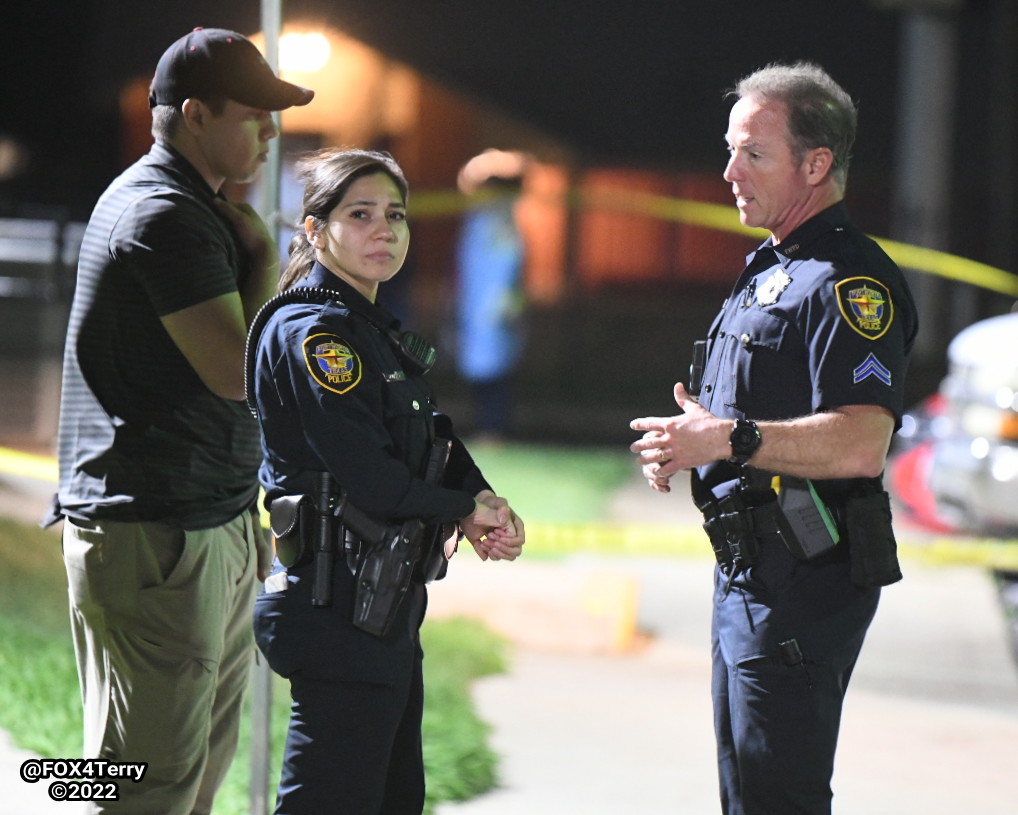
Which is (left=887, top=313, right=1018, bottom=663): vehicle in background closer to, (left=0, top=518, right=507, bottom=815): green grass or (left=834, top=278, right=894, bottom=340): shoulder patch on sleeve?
(left=0, top=518, right=507, bottom=815): green grass

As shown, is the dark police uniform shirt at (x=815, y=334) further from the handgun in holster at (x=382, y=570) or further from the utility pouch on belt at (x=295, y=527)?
the utility pouch on belt at (x=295, y=527)

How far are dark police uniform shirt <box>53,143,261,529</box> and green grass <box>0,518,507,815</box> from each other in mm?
1249

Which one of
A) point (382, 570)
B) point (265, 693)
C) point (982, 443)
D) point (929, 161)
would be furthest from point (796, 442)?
point (929, 161)

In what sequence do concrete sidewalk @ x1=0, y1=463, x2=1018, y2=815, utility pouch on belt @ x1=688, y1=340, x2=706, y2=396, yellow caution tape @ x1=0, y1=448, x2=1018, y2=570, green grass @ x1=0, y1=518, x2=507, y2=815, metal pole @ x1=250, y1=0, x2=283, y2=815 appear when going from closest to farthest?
utility pouch on belt @ x1=688, y1=340, x2=706, y2=396
metal pole @ x1=250, y1=0, x2=283, y2=815
green grass @ x1=0, y1=518, x2=507, y2=815
concrete sidewalk @ x1=0, y1=463, x2=1018, y2=815
yellow caution tape @ x1=0, y1=448, x2=1018, y2=570

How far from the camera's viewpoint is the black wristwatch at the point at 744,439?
9.37ft

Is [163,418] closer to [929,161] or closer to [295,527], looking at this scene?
[295,527]

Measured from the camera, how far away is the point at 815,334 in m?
2.91

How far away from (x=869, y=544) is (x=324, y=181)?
1.32 metres

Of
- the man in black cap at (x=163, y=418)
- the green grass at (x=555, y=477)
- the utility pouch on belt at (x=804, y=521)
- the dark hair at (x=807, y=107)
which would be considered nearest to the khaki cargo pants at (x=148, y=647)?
the man in black cap at (x=163, y=418)

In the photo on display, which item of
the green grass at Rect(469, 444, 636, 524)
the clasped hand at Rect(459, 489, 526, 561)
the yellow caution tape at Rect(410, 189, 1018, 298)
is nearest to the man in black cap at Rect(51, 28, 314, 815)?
the clasped hand at Rect(459, 489, 526, 561)

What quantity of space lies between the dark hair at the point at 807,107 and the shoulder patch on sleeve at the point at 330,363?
1002mm

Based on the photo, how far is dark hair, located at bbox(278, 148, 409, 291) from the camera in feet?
9.77

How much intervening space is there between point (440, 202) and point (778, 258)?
10692 mm

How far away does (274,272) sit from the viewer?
10.8 feet
